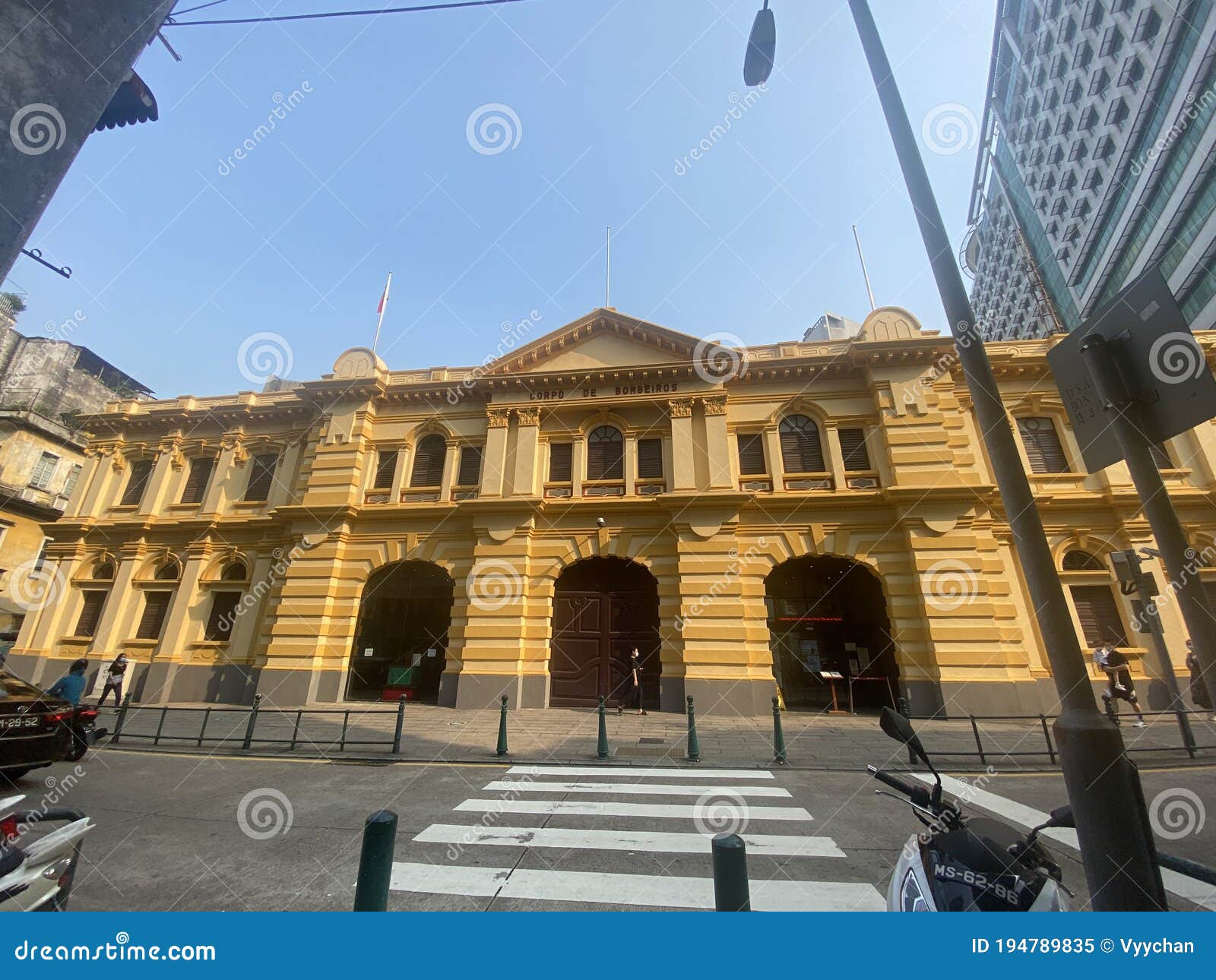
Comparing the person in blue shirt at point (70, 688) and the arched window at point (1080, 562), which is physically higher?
the arched window at point (1080, 562)

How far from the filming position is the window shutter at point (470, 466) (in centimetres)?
1836

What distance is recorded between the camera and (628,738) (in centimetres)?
1128

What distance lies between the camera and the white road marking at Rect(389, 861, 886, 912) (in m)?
4.17

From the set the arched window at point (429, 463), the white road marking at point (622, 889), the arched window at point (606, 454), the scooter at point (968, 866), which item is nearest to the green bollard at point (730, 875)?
the scooter at point (968, 866)

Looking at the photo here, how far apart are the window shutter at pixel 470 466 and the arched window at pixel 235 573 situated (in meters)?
9.34

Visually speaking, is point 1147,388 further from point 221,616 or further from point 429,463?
point 221,616

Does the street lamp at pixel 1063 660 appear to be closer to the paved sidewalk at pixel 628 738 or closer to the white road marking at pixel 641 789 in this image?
the white road marking at pixel 641 789

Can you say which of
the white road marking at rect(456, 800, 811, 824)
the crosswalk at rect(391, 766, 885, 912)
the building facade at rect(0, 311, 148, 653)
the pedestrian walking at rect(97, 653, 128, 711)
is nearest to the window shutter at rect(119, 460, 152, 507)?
the building facade at rect(0, 311, 148, 653)

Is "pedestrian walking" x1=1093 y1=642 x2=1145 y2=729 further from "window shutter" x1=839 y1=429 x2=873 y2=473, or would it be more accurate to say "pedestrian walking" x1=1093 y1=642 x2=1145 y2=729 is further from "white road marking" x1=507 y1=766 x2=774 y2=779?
"white road marking" x1=507 y1=766 x2=774 y2=779

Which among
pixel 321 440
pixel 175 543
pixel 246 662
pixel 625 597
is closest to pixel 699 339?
pixel 625 597

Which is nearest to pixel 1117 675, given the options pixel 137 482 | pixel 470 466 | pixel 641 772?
pixel 641 772

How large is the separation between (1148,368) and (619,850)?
19.5 feet

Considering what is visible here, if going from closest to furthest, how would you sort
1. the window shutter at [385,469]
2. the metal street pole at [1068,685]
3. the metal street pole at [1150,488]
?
the metal street pole at [1068,685] → the metal street pole at [1150,488] → the window shutter at [385,469]

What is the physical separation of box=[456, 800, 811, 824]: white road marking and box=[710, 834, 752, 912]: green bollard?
4.33 m
